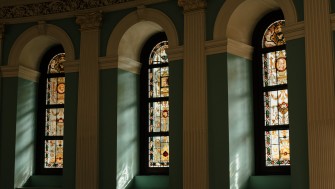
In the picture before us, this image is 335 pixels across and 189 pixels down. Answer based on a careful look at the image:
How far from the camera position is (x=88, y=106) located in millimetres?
12367

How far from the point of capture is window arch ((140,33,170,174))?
1246 centimetres

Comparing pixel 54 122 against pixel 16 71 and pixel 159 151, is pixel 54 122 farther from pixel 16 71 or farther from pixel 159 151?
pixel 159 151

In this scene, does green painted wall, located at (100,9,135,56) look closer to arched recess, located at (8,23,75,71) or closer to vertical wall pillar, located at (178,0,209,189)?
arched recess, located at (8,23,75,71)

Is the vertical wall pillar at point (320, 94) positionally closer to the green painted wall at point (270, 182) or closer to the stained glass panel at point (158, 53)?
the green painted wall at point (270, 182)

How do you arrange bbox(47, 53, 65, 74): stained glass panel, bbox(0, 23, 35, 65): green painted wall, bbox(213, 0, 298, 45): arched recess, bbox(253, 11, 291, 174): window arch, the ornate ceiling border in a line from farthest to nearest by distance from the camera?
bbox(47, 53, 65, 74): stained glass panel < bbox(0, 23, 35, 65): green painted wall < the ornate ceiling border < bbox(253, 11, 291, 174): window arch < bbox(213, 0, 298, 45): arched recess

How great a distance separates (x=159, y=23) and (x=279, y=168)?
3.94 m

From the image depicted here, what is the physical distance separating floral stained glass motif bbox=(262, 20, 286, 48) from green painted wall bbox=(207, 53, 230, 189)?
127 centimetres

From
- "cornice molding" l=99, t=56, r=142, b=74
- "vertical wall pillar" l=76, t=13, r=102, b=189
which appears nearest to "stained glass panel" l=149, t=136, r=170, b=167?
"vertical wall pillar" l=76, t=13, r=102, b=189

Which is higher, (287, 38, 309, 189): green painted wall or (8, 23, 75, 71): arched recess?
(8, 23, 75, 71): arched recess

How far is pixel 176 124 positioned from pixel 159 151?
144 centimetres

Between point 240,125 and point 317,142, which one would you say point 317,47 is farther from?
point 240,125

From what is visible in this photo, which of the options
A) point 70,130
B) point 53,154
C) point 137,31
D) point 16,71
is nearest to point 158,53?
point 137,31

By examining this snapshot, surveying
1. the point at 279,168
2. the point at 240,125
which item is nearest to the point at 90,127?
the point at 240,125

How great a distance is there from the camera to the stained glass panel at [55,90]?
13859 millimetres
